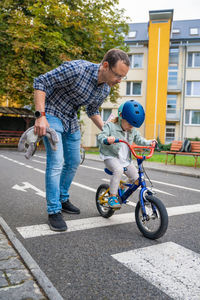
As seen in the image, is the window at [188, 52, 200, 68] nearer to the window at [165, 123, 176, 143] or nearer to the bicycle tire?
the window at [165, 123, 176, 143]

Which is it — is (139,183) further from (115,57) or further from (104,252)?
(115,57)

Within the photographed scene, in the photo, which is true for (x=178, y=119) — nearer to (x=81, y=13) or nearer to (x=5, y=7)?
(x=81, y=13)

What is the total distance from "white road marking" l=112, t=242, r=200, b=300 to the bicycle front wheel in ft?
0.54

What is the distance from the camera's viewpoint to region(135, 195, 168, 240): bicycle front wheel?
117 inches

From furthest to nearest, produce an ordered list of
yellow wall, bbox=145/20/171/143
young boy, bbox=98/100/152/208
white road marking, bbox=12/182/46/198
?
yellow wall, bbox=145/20/171/143 < white road marking, bbox=12/182/46/198 < young boy, bbox=98/100/152/208

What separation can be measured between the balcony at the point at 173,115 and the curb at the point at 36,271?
31520mm

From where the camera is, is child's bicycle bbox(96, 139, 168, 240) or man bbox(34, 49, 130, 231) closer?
child's bicycle bbox(96, 139, 168, 240)

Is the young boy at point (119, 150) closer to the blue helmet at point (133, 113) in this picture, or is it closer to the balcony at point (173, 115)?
the blue helmet at point (133, 113)

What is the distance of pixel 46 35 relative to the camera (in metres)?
13.5

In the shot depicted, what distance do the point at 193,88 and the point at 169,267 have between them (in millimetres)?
33199

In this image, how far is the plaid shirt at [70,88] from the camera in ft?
10.4

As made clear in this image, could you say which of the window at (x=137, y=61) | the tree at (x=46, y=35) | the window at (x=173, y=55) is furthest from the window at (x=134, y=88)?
the tree at (x=46, y=35)

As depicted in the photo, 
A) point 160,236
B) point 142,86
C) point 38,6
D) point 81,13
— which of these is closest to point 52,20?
point 38,6

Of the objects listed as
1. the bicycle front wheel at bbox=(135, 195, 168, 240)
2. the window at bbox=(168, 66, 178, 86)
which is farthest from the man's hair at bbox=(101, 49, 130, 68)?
the window at bbox=(168, 66, 178, 86)
